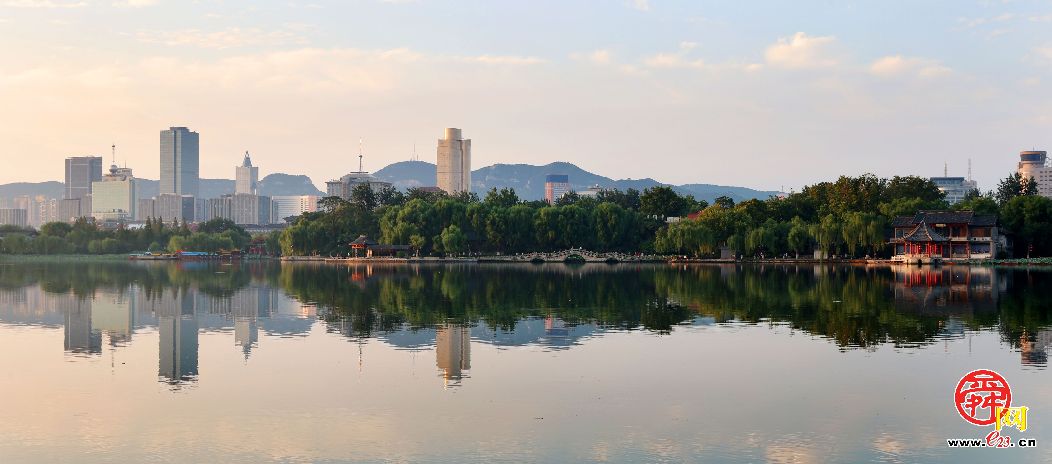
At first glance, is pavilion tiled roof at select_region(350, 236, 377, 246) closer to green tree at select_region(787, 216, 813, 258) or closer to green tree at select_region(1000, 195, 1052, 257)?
green tree at select_region(787, 216, 813, 258)

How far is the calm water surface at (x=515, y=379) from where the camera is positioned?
47.8 feet

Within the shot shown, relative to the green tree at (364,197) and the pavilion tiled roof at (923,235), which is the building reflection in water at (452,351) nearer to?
the pavilion tiled roof at (923,235)

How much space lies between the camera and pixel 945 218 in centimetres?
8588

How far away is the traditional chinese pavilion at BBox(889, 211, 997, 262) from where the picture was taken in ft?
276

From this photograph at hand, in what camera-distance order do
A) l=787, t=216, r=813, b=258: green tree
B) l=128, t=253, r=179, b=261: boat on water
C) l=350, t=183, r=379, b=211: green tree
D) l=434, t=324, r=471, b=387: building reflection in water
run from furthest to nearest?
l=128, t=253, r=179, b=261: boat on water → l=350, t=183, r=379, b=211: green tree → l=787, t=216, r=813, b=258: green tree → l=434, t=324, r=471, b=387: building reflection in water

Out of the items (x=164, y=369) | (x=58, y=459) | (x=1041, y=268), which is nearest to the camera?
(x=58, y=459)

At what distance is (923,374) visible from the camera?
20500 millimetres

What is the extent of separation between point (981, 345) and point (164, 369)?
764 inches

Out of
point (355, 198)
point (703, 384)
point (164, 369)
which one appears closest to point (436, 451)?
point (703, 384)

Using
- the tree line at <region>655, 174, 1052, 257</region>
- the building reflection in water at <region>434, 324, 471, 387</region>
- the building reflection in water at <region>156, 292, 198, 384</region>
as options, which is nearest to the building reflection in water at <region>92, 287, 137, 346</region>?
the building reflection in water at <region>156, 292, 198, 384</region>

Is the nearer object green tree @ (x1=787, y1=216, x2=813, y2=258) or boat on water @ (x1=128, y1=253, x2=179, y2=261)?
green tree @ (x1=787, y1=216, x2=813, y2=258)

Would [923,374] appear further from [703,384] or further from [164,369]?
[164,369]

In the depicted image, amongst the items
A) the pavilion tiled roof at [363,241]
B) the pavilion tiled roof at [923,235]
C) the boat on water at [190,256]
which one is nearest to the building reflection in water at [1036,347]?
the pavilion tiled roof at [923,235]

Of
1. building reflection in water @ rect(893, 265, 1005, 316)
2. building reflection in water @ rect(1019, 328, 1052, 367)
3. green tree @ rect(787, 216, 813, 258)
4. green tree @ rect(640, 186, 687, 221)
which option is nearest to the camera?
building reflection in water @ rect(1019, 328, 1052, 367)
